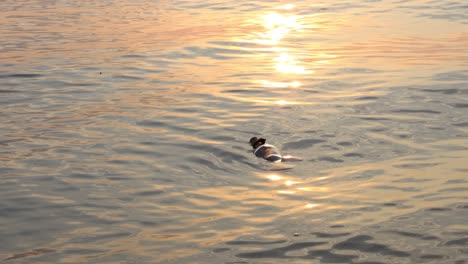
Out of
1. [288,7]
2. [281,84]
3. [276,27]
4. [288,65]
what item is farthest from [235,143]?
[288,7]

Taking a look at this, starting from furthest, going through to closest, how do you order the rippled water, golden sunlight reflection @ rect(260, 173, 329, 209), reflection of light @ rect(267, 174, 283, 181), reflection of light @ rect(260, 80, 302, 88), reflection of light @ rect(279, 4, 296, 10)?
reflection of light @ rect(279, 4, 296, 10), reflection of light @ rect(260, 80, 302, 88), reflection of light @ rect(267, 174, 283, 181), golden sunlight reflection @ rect(260, 173, 329, 209), the rippled water

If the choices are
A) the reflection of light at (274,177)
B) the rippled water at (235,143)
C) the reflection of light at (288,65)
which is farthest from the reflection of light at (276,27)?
the reflection of light at (274,177)

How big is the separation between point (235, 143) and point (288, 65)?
249 inches

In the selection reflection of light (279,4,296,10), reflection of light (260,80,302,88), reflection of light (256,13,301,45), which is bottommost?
reflection of light (260,80,302,88)

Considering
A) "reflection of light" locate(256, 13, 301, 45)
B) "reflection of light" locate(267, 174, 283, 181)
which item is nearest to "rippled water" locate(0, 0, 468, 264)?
Answer: "reflection of light" locate(267, 174, 283, 181)

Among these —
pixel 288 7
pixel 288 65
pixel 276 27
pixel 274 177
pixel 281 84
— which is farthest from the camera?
pixel 288 7

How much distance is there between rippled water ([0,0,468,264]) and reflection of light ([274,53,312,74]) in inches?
2.6

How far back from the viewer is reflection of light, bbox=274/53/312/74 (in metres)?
18.1

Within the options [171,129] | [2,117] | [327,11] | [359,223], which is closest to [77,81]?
[2,117]

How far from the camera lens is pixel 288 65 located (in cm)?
1864

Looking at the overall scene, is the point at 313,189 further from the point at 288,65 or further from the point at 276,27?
the point at 276,27

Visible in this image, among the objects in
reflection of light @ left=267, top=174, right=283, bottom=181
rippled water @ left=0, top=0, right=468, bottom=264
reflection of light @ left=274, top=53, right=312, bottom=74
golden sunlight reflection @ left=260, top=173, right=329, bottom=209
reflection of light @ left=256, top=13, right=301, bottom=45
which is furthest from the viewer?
reflection of light @ left=256, top=13, right=301, bottom=45

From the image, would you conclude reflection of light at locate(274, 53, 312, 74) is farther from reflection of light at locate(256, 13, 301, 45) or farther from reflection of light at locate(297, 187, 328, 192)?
reflection of light at locate(297, 187, 328, 192)

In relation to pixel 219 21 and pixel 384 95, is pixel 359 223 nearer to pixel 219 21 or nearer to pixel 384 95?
pixel 384 95
